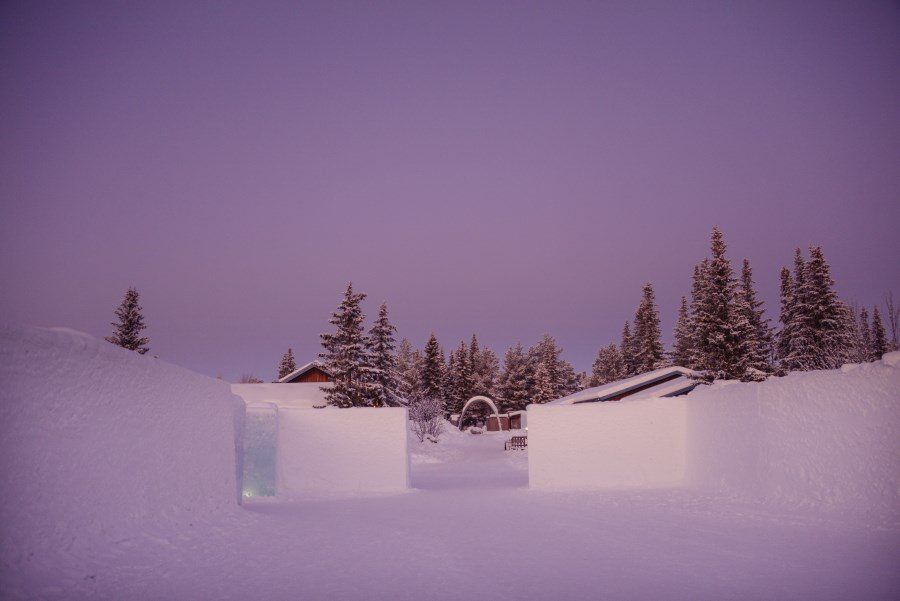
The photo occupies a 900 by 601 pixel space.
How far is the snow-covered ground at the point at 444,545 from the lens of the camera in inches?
251

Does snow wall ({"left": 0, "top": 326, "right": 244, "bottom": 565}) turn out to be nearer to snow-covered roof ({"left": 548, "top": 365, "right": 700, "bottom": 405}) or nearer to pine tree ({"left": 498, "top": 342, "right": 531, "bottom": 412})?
snow-covered roof ({"left": 548, "top": 365, "right": 700, "bottom": 405})

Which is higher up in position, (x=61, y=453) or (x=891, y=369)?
(x=891, y=369)

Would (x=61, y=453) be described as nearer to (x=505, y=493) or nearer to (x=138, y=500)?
(x=138, y=500)

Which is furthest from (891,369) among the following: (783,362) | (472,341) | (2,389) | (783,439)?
(472,341)

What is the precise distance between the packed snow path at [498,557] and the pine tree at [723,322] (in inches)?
811

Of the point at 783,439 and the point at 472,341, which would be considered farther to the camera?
the point at 472,341

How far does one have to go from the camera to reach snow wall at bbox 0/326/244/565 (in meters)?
6.34

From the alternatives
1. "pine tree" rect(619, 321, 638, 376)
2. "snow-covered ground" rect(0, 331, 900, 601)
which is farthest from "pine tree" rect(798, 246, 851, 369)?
"snow-covered ground" rect(0, 331, 900, 601)

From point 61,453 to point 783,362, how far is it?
39.1m

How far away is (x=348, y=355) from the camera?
115 ft

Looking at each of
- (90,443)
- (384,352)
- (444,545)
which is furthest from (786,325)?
(90,443)

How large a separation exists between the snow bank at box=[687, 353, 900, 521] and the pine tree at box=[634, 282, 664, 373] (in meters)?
37.3

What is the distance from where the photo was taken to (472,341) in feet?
244

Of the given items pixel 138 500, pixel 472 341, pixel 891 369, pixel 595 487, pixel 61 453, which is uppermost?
pixel 472 341
